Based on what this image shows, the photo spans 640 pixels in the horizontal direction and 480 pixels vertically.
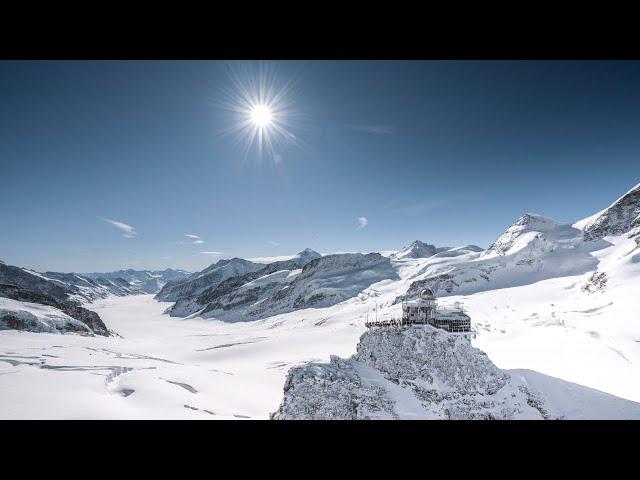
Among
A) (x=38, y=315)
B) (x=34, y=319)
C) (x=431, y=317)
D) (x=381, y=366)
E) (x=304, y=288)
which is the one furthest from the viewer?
(x=304, y=288)

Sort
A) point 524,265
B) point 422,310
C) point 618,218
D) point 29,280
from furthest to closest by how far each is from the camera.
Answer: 1. point 29,280
2. point 618,218
3. point 524,265
4. point 422,310

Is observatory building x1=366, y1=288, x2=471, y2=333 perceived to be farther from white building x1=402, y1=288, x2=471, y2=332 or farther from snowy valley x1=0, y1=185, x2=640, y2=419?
snowy valley x1=0, y1=185, x2=640, y2=419

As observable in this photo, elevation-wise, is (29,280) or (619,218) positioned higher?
(619,218)

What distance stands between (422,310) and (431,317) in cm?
110

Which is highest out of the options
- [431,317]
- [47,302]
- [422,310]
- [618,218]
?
[618,218]

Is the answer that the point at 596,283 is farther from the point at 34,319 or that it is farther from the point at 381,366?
the point at 34,319

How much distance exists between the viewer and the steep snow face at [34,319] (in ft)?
193

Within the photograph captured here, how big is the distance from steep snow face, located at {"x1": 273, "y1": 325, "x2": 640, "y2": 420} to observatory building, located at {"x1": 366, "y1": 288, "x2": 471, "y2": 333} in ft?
7.80

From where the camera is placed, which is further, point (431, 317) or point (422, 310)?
point (422, 310)

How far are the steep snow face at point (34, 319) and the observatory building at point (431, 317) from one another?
2634 inches

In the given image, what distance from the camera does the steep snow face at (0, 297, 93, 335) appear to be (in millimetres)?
58719

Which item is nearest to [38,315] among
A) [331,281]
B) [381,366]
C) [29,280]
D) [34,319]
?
[34,319]

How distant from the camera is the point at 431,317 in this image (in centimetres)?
2994
